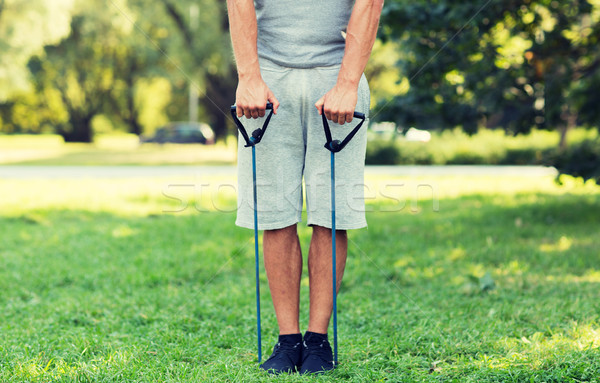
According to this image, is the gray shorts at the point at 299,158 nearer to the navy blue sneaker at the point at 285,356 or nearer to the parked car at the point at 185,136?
the navy blue sneaker at the point at 285,356

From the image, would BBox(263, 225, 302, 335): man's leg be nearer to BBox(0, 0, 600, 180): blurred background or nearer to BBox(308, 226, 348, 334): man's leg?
BBox(308, 226, 348, 334): man's leg

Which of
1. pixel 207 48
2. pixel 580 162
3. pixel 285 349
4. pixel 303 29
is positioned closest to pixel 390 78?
pixel 207 48

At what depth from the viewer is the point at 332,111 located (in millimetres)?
2027

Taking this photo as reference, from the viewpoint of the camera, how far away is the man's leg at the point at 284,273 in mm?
2252

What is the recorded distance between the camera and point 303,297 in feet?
11.0

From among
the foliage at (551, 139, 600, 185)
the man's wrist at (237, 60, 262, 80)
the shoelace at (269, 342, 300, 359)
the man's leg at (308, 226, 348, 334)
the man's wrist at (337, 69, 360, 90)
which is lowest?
the shoelace at (269, 342, 300, 359)

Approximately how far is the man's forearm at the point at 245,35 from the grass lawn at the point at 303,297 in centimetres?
119

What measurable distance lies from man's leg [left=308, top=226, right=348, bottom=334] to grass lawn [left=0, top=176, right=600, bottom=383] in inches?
8.7

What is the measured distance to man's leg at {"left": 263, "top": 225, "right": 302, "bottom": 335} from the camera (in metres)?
2.25

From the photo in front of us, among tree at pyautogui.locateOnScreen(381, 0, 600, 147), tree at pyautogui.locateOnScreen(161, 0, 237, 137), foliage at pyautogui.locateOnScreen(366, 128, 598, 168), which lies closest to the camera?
tree at pyautogui.locateOnScreen(381, 0, 600, 147)

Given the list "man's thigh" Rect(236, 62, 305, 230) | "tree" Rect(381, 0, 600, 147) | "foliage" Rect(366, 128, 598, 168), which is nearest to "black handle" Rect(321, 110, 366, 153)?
"man's thigh" Rect(236, 62, 305, 230)

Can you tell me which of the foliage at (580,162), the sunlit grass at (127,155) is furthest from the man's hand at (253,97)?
the sunlit grass at (127,155)

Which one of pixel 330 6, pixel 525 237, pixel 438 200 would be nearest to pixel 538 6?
pixel 525 237

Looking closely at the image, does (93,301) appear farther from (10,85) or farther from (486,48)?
(10,85)
